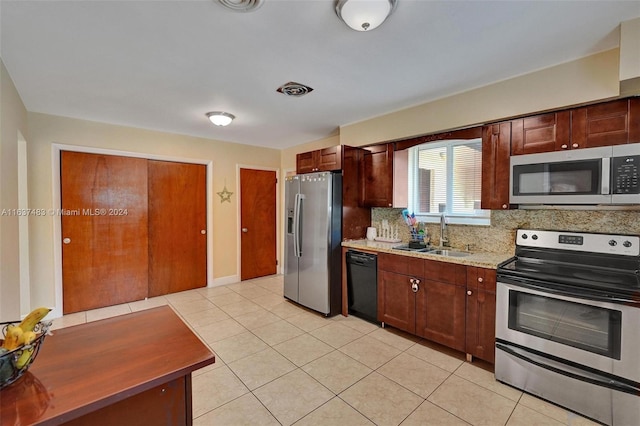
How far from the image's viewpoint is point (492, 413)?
186 centimetres

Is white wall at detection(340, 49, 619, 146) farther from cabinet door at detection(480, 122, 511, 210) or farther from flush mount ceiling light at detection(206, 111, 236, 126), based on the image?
flush mount ceiling light at detection(206, 111, 236, 126)

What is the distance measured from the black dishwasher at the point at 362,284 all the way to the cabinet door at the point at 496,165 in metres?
1.28

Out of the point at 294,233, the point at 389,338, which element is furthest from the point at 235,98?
the point at 389,338

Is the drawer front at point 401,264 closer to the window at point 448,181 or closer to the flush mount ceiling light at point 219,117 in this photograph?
the window at point 448,181

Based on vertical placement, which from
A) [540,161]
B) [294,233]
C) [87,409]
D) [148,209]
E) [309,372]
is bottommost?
[309,372]

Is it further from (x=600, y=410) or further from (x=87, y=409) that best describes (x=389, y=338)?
(x=87, y=409)

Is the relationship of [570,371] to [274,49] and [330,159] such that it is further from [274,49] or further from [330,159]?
[274,49]

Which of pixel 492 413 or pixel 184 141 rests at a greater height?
pixel 184 141

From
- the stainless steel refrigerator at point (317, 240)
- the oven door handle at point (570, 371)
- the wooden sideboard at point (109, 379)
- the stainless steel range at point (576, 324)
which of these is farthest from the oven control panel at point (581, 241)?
the wooden sideboard at point (109, 379)

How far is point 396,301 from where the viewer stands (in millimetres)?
2941

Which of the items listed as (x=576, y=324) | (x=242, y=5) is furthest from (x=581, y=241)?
(x=242, y=5)

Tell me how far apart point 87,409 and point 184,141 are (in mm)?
4195

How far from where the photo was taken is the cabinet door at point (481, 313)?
229cm

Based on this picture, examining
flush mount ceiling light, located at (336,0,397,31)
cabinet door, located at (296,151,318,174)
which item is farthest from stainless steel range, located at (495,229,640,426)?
cabinet door, located at (296,151,318,174)
